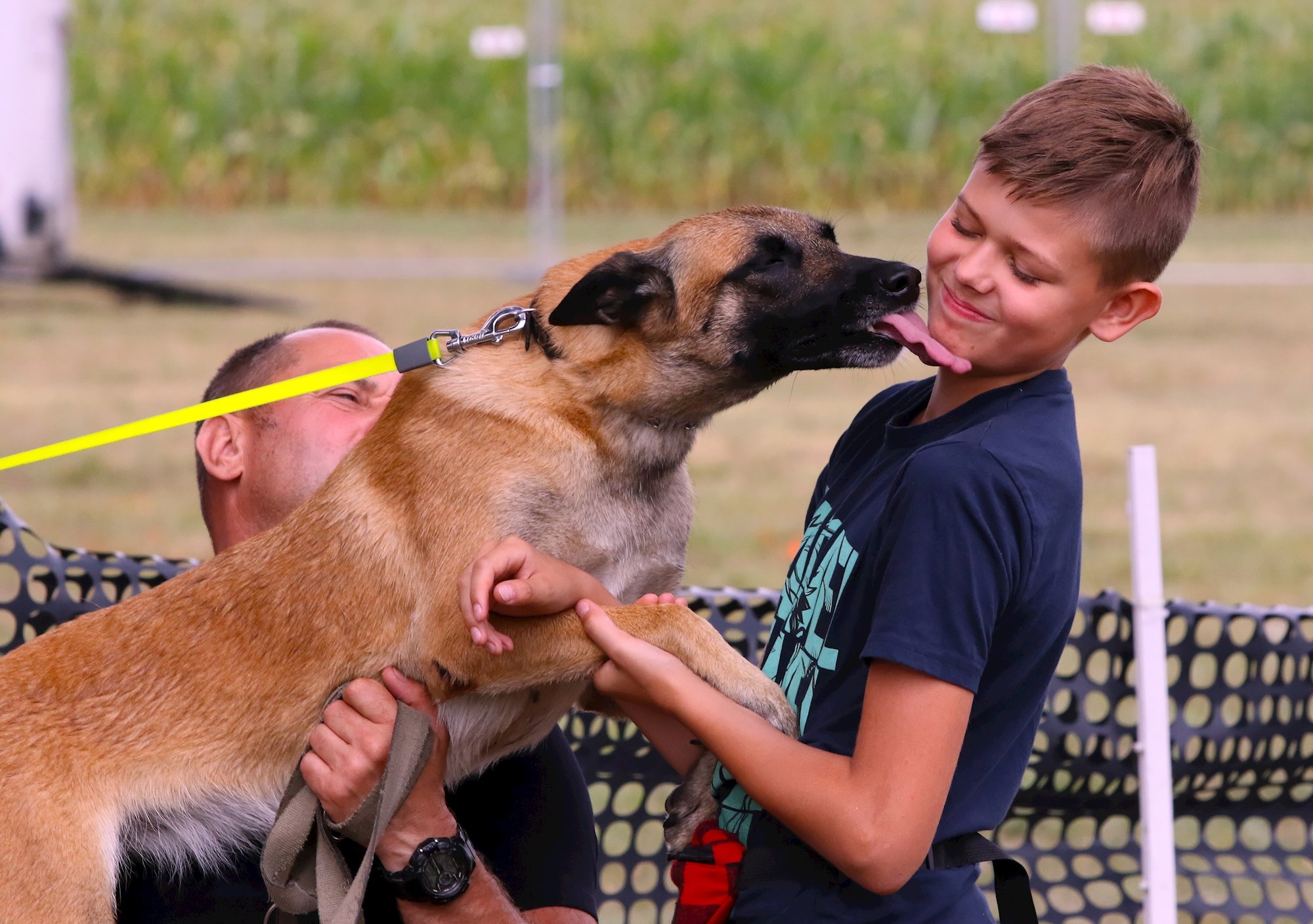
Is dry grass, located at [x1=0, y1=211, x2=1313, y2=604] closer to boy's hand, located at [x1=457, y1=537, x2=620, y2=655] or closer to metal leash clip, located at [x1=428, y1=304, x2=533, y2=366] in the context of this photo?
metal leash clip, located at [x1=428, y1=304, x2=533, y2=366]

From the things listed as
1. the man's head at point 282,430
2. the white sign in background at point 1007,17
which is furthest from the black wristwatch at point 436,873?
the white sign in background at point 1007,17

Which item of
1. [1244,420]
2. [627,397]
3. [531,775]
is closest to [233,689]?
[531,775]

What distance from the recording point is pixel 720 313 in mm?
2775

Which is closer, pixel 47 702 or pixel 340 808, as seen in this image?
pixel 340 808

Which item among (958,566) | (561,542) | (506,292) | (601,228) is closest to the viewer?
(958,566)

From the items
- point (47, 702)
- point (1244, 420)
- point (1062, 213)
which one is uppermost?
point (1062, 213)

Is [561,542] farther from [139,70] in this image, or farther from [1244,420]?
[139,70]

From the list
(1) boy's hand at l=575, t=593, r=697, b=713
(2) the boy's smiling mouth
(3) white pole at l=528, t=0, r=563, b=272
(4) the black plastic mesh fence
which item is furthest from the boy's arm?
(3) white pole at l=528, t=0, r=563, b=272

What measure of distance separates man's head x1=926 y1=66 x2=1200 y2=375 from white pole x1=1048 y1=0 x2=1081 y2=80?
12.0 meters

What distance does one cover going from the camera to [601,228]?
16.5 metres

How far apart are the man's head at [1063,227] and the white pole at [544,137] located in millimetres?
11312

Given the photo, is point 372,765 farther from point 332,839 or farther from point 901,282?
point 901,282

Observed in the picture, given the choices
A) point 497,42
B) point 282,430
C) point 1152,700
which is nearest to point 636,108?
point 497,42

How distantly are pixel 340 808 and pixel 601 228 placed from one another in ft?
47.1
